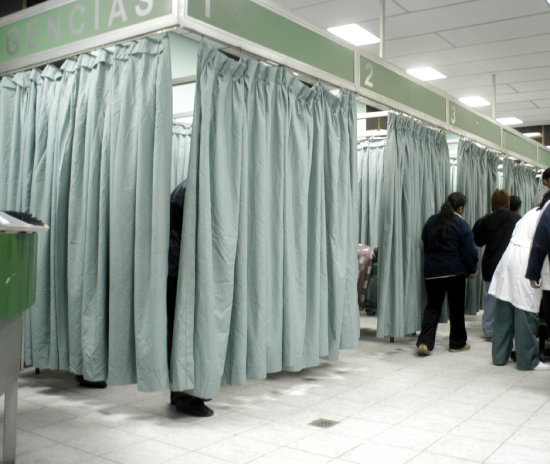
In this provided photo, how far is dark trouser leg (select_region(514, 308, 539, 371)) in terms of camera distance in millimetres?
4426

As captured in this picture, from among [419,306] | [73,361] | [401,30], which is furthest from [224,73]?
[401,30]

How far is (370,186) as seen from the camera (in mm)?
7059

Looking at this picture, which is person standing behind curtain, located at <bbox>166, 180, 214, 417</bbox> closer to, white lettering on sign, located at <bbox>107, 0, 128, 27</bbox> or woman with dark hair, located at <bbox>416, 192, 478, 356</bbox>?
white lettering on sign, located at <bbox>107, 0, 128, 27</bbox>

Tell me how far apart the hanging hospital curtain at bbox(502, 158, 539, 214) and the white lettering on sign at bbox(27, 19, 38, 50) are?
592 cm

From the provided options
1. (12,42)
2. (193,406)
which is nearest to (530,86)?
(12,42)

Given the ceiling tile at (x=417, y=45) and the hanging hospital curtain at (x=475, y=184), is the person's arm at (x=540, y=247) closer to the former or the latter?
the hanging hospital curtain at (x=475, y=184)

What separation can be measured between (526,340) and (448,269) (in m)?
0.87

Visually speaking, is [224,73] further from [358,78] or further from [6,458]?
[6,458]

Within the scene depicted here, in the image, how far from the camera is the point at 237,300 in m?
3.39

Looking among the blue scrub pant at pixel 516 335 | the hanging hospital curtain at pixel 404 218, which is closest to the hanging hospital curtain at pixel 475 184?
the hanging hospital curtain at pixel 404 218

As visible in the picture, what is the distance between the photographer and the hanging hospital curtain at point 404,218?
204 inches

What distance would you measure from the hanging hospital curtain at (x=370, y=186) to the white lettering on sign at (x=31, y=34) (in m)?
4.14

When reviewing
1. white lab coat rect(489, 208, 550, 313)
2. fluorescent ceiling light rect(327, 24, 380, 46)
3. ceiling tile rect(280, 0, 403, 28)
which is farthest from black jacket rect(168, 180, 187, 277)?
fluorescent ceiling light rect(327, 24, 380, 46)

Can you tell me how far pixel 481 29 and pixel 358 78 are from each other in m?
2.78
